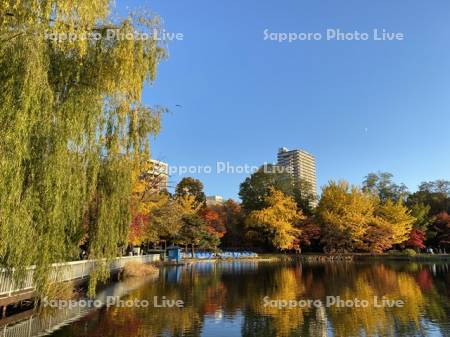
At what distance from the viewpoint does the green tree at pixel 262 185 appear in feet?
173

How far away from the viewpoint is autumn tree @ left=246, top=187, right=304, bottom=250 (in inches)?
1756

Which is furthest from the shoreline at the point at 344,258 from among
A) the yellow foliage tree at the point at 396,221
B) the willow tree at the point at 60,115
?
the willow tree at the point at 60,115

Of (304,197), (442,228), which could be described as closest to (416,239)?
(442,228)

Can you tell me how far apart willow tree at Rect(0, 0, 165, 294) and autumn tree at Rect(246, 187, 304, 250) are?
114ft

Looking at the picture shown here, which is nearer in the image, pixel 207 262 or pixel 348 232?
pixel 207 262

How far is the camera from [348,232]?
4491 centimetres

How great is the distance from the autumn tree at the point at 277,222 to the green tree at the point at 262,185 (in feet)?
13.8

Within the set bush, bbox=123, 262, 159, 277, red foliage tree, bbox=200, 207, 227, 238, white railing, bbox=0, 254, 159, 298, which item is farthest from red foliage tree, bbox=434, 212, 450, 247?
white railing, bbox=0, 254, 159, 298

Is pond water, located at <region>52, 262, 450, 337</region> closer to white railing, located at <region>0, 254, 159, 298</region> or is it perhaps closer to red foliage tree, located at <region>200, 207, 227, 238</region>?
white railing, located at <region>0, 254, 159, 298</region>

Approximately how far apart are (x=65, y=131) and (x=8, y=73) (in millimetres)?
1600

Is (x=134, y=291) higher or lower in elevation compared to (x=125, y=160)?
lower

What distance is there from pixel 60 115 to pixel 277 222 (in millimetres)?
38305

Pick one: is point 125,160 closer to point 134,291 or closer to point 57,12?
point 57,12

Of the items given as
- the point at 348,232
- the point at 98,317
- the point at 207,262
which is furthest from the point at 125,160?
the point at 348,232
